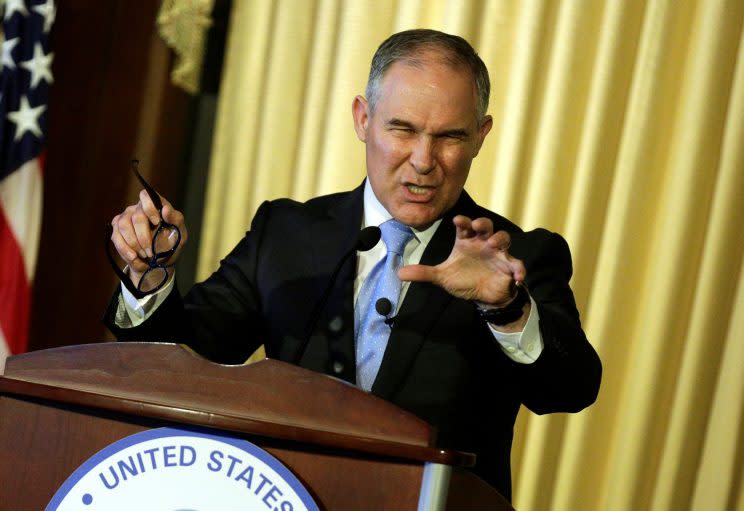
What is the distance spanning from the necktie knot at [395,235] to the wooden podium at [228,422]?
0.72 metres

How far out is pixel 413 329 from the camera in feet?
5.73

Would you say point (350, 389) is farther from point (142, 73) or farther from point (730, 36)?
point (142, 73)

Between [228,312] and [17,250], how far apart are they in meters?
1.54

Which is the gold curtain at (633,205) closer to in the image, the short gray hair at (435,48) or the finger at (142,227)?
the short gray hair at (435,48)

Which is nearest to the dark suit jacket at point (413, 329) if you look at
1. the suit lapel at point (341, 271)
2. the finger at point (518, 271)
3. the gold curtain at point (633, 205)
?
the suit lapel at point (341, 271)

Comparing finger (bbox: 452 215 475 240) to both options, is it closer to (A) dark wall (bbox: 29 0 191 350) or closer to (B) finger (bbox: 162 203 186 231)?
(B) finger (bbox: 162 203 186 231)

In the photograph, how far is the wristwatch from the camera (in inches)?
58.4

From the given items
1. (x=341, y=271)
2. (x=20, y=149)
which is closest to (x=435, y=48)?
(x=341, y=271)

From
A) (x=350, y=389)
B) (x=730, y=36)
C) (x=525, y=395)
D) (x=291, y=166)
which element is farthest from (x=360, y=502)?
(x=291, y=166)

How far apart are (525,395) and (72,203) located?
92.8 inches

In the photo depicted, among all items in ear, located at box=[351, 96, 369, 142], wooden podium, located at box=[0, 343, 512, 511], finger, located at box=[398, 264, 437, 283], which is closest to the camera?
wooden podium, located at box=[0, 343, 512, 511]

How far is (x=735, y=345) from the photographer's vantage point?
2.92 m

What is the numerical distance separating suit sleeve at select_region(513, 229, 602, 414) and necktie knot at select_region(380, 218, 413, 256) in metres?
0.22

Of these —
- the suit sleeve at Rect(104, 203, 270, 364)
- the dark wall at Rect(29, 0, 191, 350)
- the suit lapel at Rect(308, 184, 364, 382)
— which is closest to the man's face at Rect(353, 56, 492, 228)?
the suit lapel at Rect(308, 184, 364, 382)
